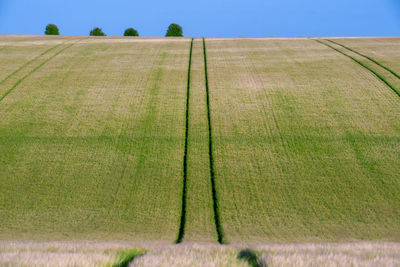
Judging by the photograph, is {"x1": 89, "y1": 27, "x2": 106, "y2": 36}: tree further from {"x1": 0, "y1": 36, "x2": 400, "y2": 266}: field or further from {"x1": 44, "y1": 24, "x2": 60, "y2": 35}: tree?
{"x1": 0, "y1": 36, "x2": 400, "y2": 266}: field

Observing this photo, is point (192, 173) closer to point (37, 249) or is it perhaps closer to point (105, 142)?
point (105, 142)

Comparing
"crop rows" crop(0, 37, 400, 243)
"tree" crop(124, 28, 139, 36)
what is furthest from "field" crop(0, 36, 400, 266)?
"tree" crop(124, 28, 139, 36)

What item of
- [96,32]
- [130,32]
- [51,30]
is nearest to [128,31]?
[130,32]

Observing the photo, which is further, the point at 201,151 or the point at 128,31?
the point at 128,31

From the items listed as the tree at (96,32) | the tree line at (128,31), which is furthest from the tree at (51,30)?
the tree at (96,32)

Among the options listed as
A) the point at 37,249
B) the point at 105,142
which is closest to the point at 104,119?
the point at 105,142

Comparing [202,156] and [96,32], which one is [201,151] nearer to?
[202,156]
